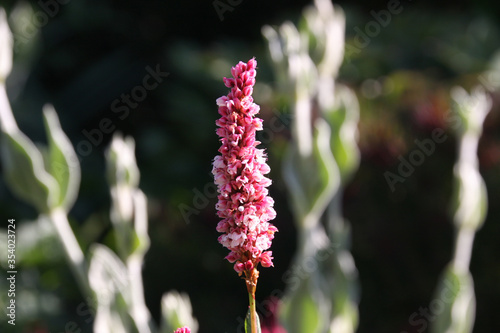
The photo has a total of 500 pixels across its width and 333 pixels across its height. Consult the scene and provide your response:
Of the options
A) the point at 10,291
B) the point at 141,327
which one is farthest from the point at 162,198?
the point at 141,327

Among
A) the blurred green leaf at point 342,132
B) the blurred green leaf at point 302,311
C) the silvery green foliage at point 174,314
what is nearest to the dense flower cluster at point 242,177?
the silvery green foliage at point 174,314

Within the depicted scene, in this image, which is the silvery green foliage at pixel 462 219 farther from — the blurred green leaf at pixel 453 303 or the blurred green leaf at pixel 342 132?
the blurred green leaf at pixel 342 132

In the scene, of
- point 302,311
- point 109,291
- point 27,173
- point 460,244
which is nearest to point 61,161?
point 27,173

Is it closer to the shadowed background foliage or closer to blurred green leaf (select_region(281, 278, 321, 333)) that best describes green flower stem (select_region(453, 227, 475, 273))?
blurred green leaf (select_region(281, 278, 321, 333))

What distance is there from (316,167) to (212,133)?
176 centimetres

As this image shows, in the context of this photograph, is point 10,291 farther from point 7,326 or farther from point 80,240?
point 80,240

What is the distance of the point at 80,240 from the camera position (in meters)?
2.19

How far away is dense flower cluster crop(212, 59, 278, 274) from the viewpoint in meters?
0.56

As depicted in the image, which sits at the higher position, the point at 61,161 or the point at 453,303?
the point at 61,161

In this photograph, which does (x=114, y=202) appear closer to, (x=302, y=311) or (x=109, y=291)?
(x=109, y=291)

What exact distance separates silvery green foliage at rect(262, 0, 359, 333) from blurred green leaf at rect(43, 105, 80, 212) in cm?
36

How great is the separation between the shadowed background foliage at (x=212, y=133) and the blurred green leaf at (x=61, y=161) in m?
0.59

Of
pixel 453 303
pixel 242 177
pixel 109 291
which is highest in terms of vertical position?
pixel 242 177

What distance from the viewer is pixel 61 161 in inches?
44.3
